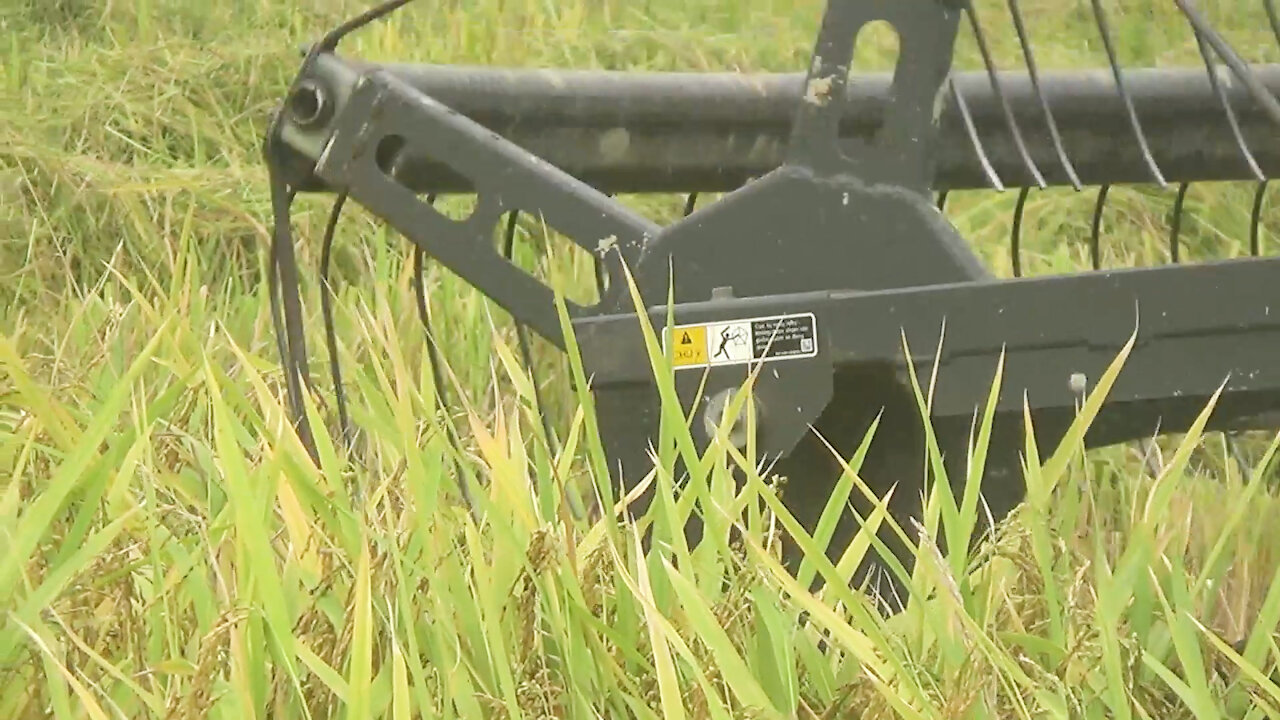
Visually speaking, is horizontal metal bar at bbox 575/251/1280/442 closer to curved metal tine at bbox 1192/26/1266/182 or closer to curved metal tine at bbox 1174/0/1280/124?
curved metal tine at bbox 1174/0/1280/124

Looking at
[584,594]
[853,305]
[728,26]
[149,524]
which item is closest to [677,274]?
[853,305]

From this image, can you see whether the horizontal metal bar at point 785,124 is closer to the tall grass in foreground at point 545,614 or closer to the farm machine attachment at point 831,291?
the farm machine attachment at point 831,291

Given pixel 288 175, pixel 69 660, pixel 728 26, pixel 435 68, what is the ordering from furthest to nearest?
pixel 728 26 < pixel 435 68 < pixel 288 175 < pixel 69 660

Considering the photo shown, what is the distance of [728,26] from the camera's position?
4.04m

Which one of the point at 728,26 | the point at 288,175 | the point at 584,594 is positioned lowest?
the point at 728,26

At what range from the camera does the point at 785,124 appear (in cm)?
162

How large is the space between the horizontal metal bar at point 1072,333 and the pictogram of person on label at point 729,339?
12 mm

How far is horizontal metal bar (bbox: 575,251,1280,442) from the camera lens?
1.03 metres

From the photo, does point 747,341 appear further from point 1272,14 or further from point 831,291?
point 1272,14

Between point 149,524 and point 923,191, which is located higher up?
point 923,191

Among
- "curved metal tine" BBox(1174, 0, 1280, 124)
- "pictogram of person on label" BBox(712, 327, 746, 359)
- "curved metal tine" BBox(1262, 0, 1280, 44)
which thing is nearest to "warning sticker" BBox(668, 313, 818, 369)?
"pictogram of person on label" BBox(712, 327, 746, 359)

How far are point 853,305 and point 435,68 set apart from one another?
55 cm

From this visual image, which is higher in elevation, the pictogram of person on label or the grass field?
the pictogram of person on label

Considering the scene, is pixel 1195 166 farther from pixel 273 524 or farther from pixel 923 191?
pixel 273 524
